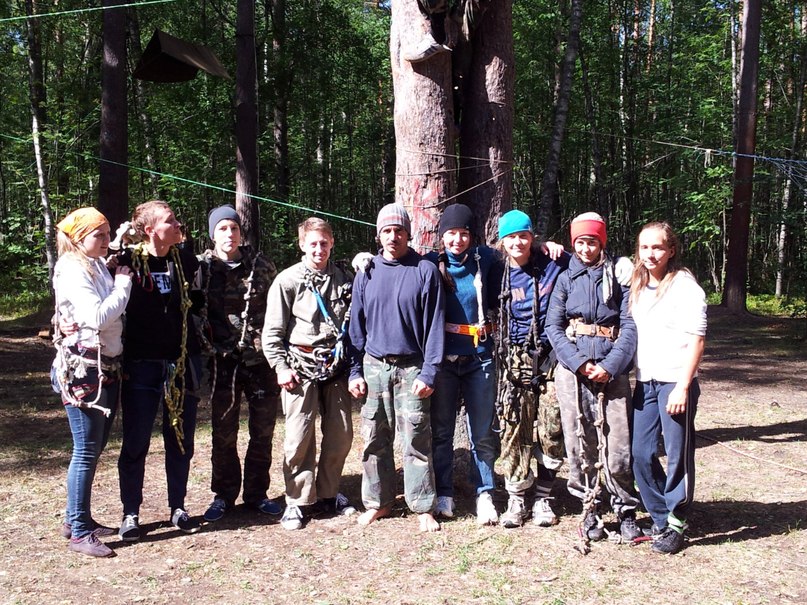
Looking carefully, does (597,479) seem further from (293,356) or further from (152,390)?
(152,390)

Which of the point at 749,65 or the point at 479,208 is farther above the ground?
the point at 749,65

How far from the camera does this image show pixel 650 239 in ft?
13.2

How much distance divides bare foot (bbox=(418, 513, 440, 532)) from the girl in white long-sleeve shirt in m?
1.24

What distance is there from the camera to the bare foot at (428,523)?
4363 mm

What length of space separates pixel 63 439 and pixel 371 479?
3.74 meters

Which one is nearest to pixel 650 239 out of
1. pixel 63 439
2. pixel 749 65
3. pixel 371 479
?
pixel 371 479

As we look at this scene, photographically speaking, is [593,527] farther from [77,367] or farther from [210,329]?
[77,367]

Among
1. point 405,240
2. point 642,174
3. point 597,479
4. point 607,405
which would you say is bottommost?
point 597,479

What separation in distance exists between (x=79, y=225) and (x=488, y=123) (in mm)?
2969

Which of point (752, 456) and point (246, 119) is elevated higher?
point (246, 119)

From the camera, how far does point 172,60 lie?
34.9ft

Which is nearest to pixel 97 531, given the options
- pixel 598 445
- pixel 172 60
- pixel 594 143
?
pixel 598 445

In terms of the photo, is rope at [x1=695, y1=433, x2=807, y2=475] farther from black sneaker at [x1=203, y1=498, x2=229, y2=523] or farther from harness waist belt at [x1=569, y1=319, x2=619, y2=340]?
black sneaker at [x1=203, y1=498, x2=229, y2=523]

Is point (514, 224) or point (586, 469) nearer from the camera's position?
Answer: point (586, 469)
